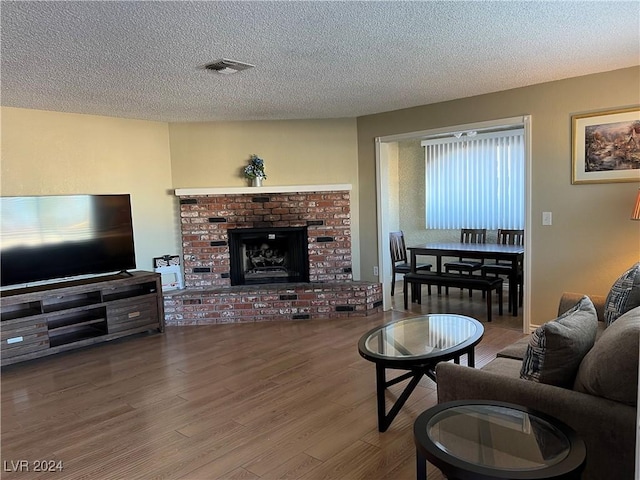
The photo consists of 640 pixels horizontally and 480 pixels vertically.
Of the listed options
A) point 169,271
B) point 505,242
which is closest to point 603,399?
point 505,242

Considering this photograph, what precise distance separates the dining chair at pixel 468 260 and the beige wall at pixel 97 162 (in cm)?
354

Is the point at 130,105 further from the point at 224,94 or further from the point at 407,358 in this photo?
the point at 407,358

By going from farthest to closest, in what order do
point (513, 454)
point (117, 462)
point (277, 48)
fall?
point (277, 48), point (117, 462), point (513, 454)

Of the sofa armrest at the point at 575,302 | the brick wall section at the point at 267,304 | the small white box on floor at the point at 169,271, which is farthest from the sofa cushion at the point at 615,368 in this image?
the small white box on floor at the point at 169,271

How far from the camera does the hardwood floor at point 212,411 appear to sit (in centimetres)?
239

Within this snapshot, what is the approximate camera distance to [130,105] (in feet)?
14.4

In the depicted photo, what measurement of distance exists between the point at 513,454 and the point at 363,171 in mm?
4332

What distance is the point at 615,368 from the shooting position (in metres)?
1.68

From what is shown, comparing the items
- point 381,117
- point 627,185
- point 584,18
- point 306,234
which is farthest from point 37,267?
point 627,185

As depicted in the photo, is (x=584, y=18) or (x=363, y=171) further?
(x=363, y=171)

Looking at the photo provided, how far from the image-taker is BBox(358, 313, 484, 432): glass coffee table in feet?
8.61

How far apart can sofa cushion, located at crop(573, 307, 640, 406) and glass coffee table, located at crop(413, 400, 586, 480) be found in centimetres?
22

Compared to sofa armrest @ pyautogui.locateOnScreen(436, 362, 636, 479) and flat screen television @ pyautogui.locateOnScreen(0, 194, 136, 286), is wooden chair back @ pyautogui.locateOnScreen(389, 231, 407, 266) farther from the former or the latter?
sofa armrest @ pyautogui.locateOnScreen(436, 362, 636, 479)

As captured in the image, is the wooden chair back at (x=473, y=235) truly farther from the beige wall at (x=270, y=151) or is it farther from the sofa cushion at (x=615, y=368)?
the sofa cushion at (x=615, y=368)
